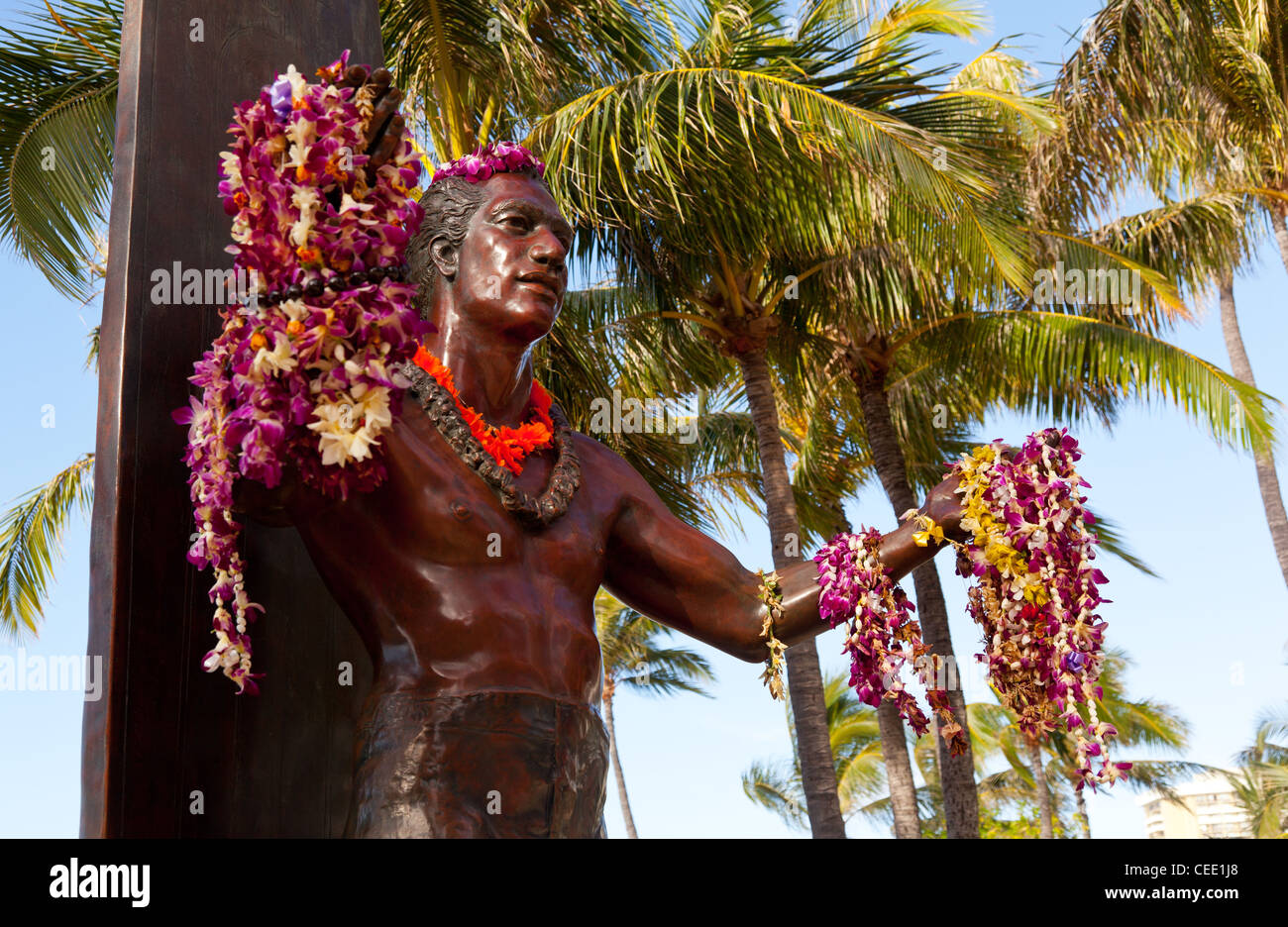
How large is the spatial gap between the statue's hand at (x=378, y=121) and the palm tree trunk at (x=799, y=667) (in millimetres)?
9489

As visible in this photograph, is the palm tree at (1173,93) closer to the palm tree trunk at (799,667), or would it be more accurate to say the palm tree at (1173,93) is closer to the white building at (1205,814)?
the palm tree trunk at (799,667)

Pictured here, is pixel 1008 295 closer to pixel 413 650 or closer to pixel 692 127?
pixel 692 127

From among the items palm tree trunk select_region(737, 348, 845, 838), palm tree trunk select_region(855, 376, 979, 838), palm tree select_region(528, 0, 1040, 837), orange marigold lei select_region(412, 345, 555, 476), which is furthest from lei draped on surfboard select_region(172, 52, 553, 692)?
palm tree trunk select_region(855, 376, 979, 838)

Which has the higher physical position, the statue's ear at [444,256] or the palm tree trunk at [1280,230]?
the palm tree trunk at [1280,230]

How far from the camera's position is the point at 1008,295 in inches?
651

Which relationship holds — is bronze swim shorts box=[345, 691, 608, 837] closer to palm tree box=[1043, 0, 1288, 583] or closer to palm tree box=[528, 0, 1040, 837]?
palm tree box=[528, 0, 1040, 837]

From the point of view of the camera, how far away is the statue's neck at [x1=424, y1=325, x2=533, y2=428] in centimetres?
376

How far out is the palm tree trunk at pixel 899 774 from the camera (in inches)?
747

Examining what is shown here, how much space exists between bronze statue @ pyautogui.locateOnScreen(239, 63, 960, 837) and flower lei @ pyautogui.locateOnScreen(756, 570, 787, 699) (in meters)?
0.03

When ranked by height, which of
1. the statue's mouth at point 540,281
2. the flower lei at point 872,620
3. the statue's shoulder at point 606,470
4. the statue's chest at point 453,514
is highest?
the statue's mouth at point 540,281

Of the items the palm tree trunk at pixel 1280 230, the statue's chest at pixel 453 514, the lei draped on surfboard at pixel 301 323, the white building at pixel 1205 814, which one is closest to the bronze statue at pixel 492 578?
the statue's chest at pixel 453 514

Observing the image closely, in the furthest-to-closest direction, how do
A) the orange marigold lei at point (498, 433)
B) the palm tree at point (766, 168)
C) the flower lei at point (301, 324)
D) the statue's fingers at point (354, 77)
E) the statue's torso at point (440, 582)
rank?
the palm tree at point (766, 168), the orange marigold lei at point (498, 433), the statue's torso at point (440, 582), the statue's fingers at point (354, 77), the flower lei at point (301, 324)

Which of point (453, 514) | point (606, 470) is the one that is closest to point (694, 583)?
point (606, 470)
